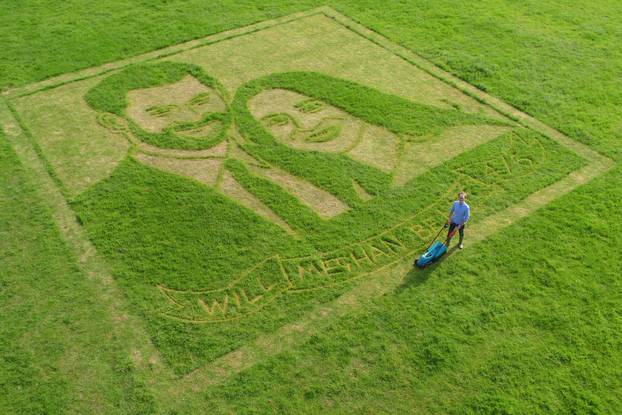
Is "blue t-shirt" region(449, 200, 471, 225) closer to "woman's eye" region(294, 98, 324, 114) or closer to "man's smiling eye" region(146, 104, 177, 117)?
"woman's eye" region(294, 98, 324, 114)

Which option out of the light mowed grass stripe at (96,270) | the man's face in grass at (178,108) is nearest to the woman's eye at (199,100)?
the man's face in grass at (178,108)

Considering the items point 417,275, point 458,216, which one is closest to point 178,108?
point 417,275

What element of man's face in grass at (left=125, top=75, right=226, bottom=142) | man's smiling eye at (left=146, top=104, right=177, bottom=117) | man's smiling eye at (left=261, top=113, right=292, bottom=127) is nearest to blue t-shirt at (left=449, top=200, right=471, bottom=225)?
man's smiling eye at (left=261, top=113, right=292, bottom=127)

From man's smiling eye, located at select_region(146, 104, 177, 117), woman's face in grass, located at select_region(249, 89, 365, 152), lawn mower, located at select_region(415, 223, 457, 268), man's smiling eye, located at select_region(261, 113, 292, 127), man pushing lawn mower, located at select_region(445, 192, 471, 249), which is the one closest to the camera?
man pushing lawn mower, located at select_region(445, 192, 471, 249)

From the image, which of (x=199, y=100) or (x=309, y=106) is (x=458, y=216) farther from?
(x=199, y=100)

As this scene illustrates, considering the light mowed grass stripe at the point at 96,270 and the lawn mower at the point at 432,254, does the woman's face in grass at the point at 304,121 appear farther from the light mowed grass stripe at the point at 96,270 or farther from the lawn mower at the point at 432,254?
the light mowed grass stripe at the point at 96,270

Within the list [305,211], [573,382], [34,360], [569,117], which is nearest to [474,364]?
[573,382]
